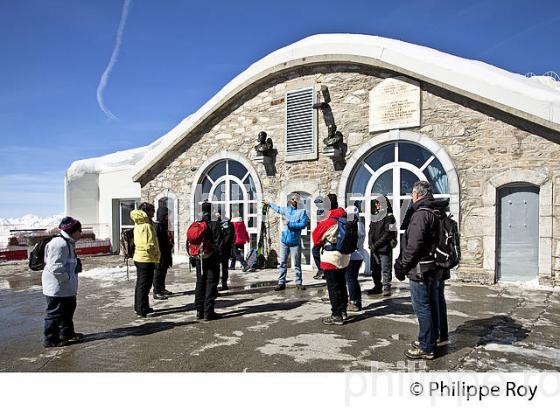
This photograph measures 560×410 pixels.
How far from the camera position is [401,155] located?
8930 mm

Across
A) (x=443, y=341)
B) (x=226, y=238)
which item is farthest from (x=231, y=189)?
(x=443, y=341)

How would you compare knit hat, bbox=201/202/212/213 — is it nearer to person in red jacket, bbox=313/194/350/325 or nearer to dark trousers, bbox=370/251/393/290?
person in red jacket, bbox=313/194/350/325

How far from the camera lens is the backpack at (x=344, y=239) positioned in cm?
517

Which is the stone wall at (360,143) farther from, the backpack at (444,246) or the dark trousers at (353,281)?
the backpack at (444,246)

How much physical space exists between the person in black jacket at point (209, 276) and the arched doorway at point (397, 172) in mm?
4087

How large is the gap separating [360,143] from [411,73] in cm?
182

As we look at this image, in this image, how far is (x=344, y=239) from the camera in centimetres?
520

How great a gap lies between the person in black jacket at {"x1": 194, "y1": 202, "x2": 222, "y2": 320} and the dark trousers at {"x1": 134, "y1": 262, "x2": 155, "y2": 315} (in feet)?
2.41

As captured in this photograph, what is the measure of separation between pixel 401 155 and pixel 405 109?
0.99 m

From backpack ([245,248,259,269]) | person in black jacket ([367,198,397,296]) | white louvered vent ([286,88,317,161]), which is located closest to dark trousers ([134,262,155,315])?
person in black jacket ([367,198,397,296])

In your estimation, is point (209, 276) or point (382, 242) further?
point (382, 242)

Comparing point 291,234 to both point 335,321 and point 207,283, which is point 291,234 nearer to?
point 207,283
